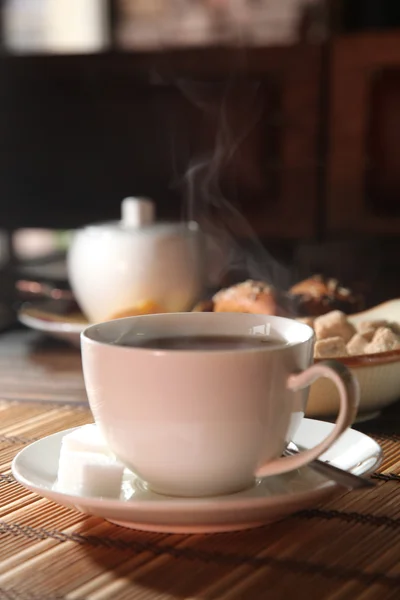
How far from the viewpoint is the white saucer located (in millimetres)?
526

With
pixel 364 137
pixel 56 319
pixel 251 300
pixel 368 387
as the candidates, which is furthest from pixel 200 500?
pixel 364 137

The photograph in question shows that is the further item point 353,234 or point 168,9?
point 168,9

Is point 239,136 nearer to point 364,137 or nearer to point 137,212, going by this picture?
point 364,137

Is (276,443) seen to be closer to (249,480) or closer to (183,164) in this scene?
(249,480)

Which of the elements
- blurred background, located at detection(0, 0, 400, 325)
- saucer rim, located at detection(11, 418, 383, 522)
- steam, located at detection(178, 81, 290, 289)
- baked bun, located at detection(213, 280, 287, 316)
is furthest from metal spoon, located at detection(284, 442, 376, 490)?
steam, located at detection(178, 81, 290, 289)

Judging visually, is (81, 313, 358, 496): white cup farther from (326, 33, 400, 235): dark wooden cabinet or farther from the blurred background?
(326, 33, 400, 235): dark wooden cabinet

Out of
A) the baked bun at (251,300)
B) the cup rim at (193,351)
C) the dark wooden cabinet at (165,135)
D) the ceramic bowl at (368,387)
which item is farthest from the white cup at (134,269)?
the dark wooden cabinet at (165,135)

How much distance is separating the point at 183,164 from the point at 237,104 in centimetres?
20

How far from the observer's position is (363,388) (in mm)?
809

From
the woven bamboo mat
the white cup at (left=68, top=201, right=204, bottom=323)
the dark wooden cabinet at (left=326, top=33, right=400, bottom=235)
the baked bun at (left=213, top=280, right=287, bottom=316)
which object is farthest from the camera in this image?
the dark wooden cabinet at (left=326, top=33, right=400, bottom=235)

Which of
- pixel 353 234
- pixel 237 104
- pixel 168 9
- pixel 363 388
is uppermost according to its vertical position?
pixel 168 9

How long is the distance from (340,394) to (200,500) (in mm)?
111

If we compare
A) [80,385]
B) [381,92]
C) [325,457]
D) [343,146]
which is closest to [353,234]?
[343,146]

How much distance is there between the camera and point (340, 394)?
0.55 m
